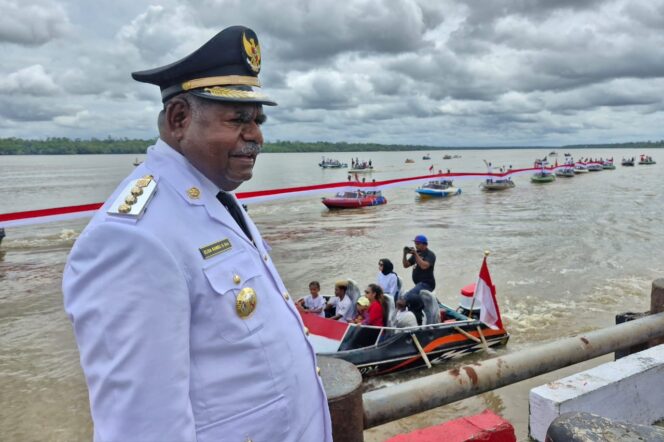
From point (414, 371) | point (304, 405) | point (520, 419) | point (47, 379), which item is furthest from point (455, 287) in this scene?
point (304, 405)

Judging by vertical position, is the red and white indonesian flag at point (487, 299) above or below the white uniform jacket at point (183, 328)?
below

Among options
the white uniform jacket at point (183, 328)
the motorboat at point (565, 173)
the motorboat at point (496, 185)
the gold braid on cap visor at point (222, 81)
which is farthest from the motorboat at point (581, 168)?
the white uniform jacket at point (183, 328)

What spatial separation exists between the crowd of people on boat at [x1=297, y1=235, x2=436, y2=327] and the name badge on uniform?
812 centimetres

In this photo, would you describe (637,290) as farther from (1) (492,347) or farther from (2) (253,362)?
(2) (253,362)

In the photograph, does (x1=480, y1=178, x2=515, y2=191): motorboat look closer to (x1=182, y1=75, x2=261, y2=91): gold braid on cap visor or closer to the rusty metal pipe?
the rusty metal pipe

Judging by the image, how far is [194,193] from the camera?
1546mm

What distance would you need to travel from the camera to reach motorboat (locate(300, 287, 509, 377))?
30.2 feet

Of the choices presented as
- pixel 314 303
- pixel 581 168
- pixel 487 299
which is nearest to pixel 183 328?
pixel 487 299

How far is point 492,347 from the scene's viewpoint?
11117 mm

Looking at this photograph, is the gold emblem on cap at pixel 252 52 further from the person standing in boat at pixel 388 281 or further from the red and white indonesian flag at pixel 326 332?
the person standing in boat at pixel 388 281

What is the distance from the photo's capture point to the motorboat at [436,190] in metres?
45.3

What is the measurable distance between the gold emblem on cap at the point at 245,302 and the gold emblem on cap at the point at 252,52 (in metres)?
0.84

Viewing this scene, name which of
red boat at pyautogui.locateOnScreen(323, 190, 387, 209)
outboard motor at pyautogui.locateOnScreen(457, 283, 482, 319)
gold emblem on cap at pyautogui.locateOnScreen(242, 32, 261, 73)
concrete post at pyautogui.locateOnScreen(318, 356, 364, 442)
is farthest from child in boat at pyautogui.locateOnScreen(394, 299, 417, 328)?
red boat at pyautogui.locateOnScreen(323, 190, 387, 209)

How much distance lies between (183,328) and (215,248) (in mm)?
288
